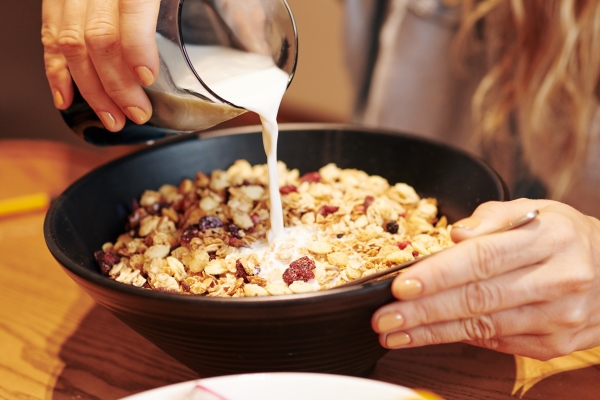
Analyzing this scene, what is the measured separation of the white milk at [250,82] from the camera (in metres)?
0.69

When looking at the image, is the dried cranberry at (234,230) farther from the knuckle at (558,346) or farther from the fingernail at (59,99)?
the knuckle at (558,346)

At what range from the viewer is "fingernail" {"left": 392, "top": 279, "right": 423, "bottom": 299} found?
20.0 inches

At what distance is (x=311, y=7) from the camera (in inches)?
108

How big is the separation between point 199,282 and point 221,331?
141mm

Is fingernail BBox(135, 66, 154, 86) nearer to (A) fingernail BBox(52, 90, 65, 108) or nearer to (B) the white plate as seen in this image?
(A) fingernail BBox(52, 90, 65, 108)

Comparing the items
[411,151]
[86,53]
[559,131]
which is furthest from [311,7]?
[86,53]

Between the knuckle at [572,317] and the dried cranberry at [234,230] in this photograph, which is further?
the dried cranberry at [234,230]

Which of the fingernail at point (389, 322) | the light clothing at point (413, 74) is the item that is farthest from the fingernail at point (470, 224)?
the light clothing at point (413, 74)

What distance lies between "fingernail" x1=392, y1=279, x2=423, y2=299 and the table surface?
0.61 feet

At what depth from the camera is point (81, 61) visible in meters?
0.69

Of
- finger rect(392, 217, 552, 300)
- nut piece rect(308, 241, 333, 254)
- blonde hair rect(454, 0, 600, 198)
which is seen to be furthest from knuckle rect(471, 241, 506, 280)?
blonde hair rect(454, 0, 600, 198)

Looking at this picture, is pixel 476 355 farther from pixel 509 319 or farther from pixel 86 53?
pixel 86 53

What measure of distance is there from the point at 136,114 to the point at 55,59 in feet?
0.54

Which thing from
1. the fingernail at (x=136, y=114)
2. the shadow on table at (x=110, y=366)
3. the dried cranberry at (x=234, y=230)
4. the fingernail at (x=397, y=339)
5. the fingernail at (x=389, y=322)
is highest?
the fingernail at (x=136, y=114)
